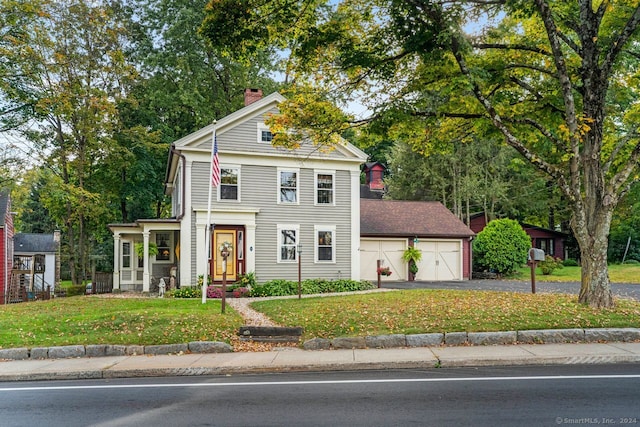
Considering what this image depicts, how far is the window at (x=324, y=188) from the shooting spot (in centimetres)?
2088

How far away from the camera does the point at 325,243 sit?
2086cm

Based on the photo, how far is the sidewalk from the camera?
782cm

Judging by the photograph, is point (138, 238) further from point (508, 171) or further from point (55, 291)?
point (508, 171)

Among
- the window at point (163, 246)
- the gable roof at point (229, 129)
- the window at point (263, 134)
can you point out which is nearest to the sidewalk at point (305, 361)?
the gable roof at point (229, 129)

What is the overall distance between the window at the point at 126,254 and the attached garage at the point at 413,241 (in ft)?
38.0

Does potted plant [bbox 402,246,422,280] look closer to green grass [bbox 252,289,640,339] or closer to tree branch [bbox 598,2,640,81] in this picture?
green grass [bbox 252,289,640,339]

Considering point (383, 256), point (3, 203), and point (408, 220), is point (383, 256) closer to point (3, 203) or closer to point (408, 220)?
point (408, 220)

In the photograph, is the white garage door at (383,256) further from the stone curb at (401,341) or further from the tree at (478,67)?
the stone curb at (401,341)

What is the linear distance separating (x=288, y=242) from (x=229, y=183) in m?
3.58

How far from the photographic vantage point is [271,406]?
18.8 feet

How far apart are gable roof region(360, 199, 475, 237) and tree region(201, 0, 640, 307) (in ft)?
38.3

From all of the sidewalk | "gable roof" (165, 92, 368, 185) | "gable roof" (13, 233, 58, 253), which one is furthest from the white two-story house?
"gable roof" (13, 233, 58, 253)

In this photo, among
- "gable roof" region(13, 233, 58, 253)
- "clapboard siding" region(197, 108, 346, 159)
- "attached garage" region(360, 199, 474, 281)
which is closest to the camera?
"clapboard siding" region(197, 108, 346, 159)

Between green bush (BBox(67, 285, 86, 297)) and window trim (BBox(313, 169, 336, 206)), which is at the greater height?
window trim (BBox(313, 169, 336, 206))
